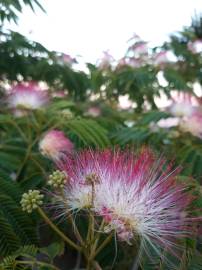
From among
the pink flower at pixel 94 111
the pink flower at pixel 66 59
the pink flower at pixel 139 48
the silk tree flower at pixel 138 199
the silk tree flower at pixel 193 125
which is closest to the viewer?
the silk tree flower at pixel 138 199

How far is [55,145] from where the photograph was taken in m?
1.78

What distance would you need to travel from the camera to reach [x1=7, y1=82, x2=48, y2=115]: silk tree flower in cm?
209

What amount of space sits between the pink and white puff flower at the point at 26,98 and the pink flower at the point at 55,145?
0.30 meters

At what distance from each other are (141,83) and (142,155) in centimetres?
246

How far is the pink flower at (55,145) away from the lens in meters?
1.78

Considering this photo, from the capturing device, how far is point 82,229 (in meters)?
1.42

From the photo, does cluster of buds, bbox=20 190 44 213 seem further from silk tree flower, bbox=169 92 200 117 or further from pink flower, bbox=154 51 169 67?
pink flower, bbox=154 51 169 67

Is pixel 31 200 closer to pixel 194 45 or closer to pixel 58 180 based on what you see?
pixel 58 180

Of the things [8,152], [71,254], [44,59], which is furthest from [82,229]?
[44,59]

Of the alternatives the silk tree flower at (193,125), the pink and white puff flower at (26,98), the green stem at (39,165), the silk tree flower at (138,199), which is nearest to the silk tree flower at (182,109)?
the silk tree flower at (193,125)

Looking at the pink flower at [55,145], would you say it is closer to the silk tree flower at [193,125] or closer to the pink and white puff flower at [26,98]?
the pink and white puff flower at [26,98]

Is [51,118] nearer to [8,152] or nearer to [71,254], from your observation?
[8,152]

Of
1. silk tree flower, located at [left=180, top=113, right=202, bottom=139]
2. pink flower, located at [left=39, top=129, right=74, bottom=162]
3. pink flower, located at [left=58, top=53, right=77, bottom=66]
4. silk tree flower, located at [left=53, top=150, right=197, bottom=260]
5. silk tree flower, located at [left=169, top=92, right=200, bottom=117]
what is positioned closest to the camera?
silk tree flower, located at [left=53, top=150, right=197, bottom=260]

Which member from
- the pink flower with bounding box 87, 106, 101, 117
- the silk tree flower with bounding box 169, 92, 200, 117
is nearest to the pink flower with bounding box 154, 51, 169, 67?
the pink flower with bounding box 87, 106, 101, 117
